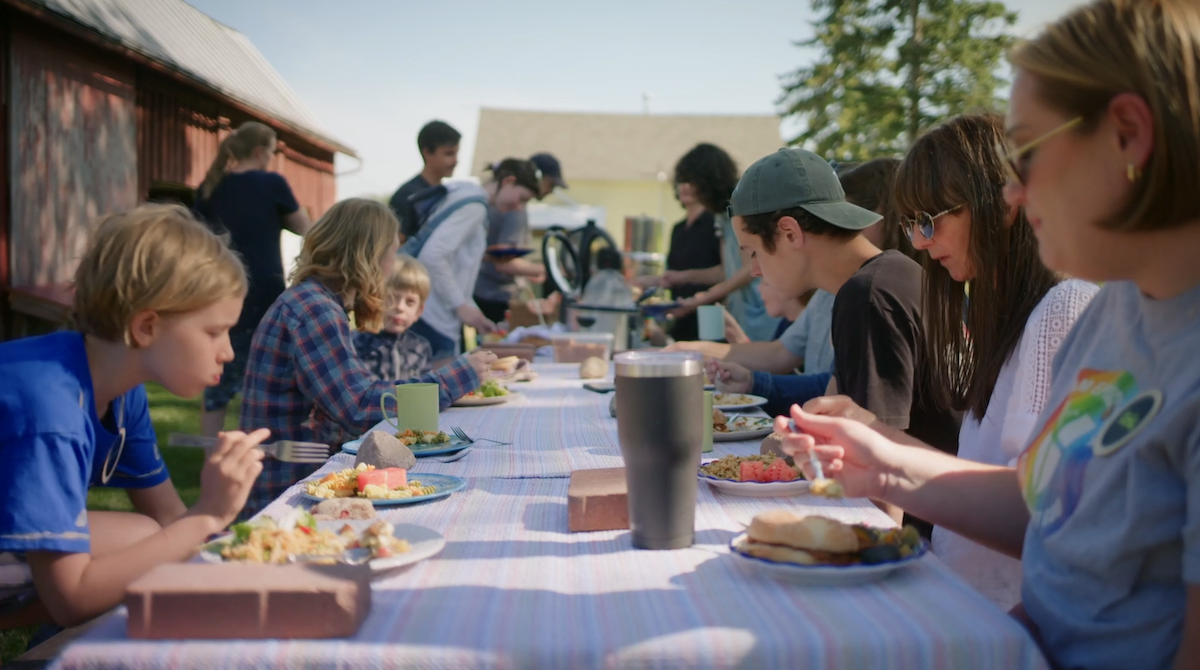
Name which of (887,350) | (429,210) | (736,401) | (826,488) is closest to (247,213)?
(429,210)

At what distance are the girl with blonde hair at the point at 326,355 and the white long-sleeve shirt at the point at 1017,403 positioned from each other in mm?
1688

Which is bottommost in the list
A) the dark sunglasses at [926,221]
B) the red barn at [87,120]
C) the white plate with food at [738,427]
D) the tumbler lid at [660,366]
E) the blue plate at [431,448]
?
the blue plate at [431,448]

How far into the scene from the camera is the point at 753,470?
182 centimetres

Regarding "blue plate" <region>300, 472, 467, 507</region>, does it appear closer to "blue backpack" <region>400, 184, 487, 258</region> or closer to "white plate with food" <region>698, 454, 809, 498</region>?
"white plate with food" <region>698, 454, 809, 498</region>

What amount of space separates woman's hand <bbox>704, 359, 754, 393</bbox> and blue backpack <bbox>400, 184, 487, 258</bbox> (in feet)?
9.07

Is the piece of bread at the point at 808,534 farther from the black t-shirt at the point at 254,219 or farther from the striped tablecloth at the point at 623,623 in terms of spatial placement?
the black t-shirt at the point at 254,219

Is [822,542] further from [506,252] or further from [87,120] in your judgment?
[87,120]

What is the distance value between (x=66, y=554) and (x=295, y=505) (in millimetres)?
394

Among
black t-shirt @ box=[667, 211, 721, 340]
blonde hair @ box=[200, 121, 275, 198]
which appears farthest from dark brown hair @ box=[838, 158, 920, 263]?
blonde hair @ box=[200, 121, 275, 198]

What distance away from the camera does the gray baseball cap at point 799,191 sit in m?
2.66

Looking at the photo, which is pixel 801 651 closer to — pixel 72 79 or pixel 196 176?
pixel 72 79

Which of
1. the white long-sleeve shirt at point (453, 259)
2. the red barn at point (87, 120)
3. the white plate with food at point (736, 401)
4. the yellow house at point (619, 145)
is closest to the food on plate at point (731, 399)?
the white plate with food at point (736, 401)

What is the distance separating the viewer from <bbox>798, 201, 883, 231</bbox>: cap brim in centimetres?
Result: 263

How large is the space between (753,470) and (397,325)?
275 cm
